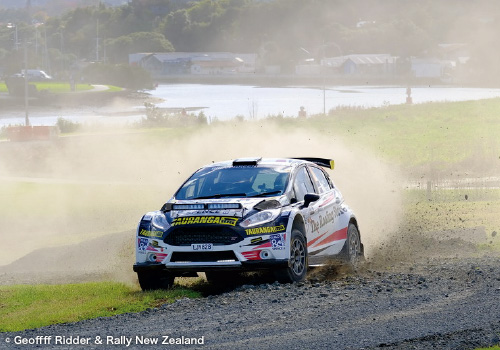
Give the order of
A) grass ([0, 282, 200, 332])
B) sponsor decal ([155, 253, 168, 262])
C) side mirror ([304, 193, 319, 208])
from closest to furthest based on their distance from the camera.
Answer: grass ([0, 282, 200, 332]) → sponsor decal ([155, 253, 168, 262]) → side mirror ([304, 193, 319, 208])

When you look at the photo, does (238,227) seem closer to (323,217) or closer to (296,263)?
(296,263)

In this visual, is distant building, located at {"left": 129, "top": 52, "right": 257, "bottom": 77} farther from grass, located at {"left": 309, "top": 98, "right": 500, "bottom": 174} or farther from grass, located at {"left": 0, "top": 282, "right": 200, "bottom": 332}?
grass, located at {"left": 0, "top": 282, "right": 200, "bottom": 332}

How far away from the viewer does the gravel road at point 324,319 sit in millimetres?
9594

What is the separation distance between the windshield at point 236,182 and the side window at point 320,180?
0.81m

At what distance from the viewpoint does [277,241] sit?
1280cm

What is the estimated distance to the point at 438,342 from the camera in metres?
9.35

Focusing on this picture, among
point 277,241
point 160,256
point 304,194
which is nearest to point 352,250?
point 304,194

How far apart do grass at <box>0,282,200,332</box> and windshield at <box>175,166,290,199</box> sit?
1.44m

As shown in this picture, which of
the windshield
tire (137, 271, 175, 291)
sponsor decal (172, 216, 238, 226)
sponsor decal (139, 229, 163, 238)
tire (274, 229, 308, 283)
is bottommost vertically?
tire (137, 271, 175, 291)

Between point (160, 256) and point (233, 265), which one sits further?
point (160, 256)

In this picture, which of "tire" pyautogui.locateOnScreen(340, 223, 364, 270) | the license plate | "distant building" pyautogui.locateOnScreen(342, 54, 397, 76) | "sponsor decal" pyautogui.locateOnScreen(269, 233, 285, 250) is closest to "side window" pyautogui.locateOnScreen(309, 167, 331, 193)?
"tire" pyautogui.locateOnScreen(340, 223, 364, 270)

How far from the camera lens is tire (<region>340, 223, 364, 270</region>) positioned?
15.0m

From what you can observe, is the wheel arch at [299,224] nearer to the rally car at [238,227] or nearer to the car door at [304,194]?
the rally car at [238,227]

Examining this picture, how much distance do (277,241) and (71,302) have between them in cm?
291
